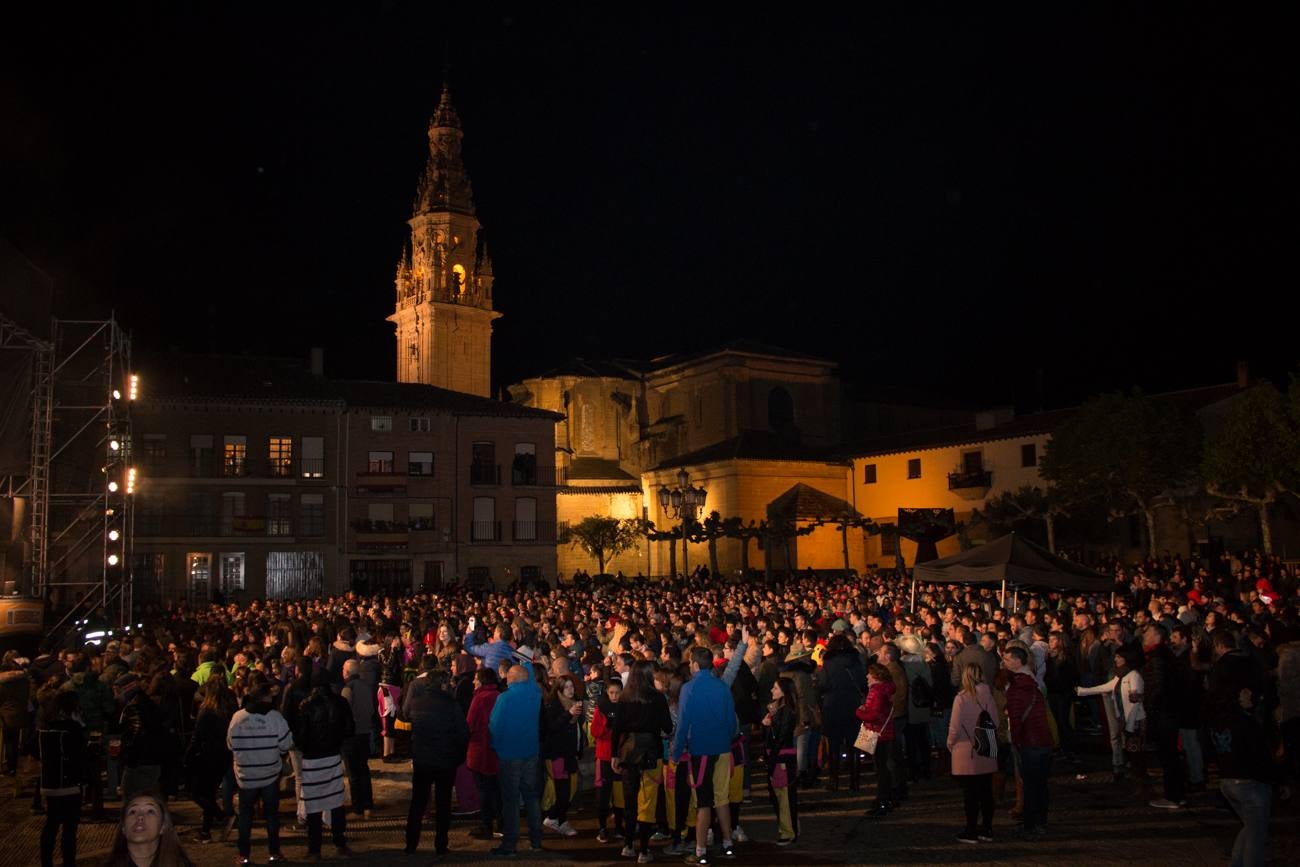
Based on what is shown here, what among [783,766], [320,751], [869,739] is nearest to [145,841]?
[320,751]

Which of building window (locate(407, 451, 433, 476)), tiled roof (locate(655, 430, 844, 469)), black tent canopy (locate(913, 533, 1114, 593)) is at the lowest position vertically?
black tent canopy (locate(913, 533, 1114, 593))

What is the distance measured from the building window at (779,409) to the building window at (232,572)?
2768 centimetres

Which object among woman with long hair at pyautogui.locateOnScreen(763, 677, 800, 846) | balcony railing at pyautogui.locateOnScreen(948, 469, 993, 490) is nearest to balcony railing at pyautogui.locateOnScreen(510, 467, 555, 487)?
balcony railing at pyautogui.locateOnScreen(948, 469, 993, 490)

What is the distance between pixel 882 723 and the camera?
1047 cm

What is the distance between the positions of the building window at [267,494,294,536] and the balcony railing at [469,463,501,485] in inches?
284

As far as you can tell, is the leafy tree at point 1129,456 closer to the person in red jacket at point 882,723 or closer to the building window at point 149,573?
the person in red jacket at point 882,723

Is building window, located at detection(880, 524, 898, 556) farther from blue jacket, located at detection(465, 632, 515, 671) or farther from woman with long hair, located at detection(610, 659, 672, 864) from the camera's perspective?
woman with long hair, located at detection(610, 659, 672, 864)

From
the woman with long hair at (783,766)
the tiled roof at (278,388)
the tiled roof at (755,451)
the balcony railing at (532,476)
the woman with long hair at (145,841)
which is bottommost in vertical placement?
the woman with long hair at (783,766)

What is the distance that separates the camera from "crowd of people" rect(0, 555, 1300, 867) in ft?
29.7

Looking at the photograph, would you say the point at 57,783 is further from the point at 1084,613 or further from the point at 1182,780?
the point at 1084,613

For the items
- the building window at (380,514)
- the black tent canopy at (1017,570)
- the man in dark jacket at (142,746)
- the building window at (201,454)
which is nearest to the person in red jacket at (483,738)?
the man in dark jacket at (142,746)

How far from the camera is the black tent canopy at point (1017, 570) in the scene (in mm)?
19219

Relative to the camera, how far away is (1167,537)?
41625 millimetres

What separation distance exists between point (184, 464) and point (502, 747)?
36.4 m
